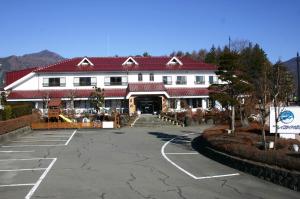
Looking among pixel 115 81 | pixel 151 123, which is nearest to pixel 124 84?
pixel 115 81

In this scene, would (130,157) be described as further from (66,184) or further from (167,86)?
(167,86)

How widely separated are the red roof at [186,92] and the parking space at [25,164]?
27.0m

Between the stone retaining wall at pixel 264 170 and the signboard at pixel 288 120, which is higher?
the signboard at pixel 288 120

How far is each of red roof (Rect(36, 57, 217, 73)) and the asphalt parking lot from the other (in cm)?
3203

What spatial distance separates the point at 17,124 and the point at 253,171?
2162 centimetres

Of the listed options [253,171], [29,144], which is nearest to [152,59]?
[29,144]

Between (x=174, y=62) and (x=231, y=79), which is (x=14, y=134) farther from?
(x=174, y=62)

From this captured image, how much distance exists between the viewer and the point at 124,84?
57.9m

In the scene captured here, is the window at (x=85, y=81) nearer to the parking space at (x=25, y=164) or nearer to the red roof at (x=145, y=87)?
the red roof at (x=145, y=87)

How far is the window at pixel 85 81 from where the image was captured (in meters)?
57.3

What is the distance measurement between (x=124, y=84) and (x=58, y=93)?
838cm

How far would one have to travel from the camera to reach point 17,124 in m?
32.9

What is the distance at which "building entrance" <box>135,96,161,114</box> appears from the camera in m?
56.7

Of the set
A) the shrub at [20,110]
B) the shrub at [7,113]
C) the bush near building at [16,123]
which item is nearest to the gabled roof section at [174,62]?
the bush near building at [16,123]
